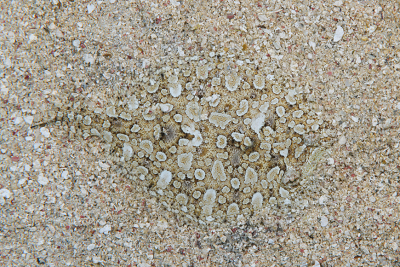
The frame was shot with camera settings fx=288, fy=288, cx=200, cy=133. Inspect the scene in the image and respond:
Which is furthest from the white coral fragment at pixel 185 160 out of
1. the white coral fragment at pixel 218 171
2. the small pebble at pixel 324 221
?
the small pebble at pixel 324 221

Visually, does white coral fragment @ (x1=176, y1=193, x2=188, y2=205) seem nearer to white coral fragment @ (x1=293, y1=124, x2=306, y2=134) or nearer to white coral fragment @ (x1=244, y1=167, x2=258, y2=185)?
white coral fragment @ (x1=244, y1=167, x2=258, y2=185)

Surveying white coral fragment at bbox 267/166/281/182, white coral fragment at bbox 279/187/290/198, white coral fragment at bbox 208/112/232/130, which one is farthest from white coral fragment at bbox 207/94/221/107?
white coral fragment at bbox 279/187/290/198

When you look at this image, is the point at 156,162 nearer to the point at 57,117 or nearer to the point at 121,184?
the point at 121,184

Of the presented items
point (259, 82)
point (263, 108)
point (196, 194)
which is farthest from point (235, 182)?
point (259, 82)

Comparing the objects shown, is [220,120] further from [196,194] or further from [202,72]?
[196,194]

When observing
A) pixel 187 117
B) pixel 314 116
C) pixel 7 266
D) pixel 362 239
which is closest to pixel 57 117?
pixel 187 117
